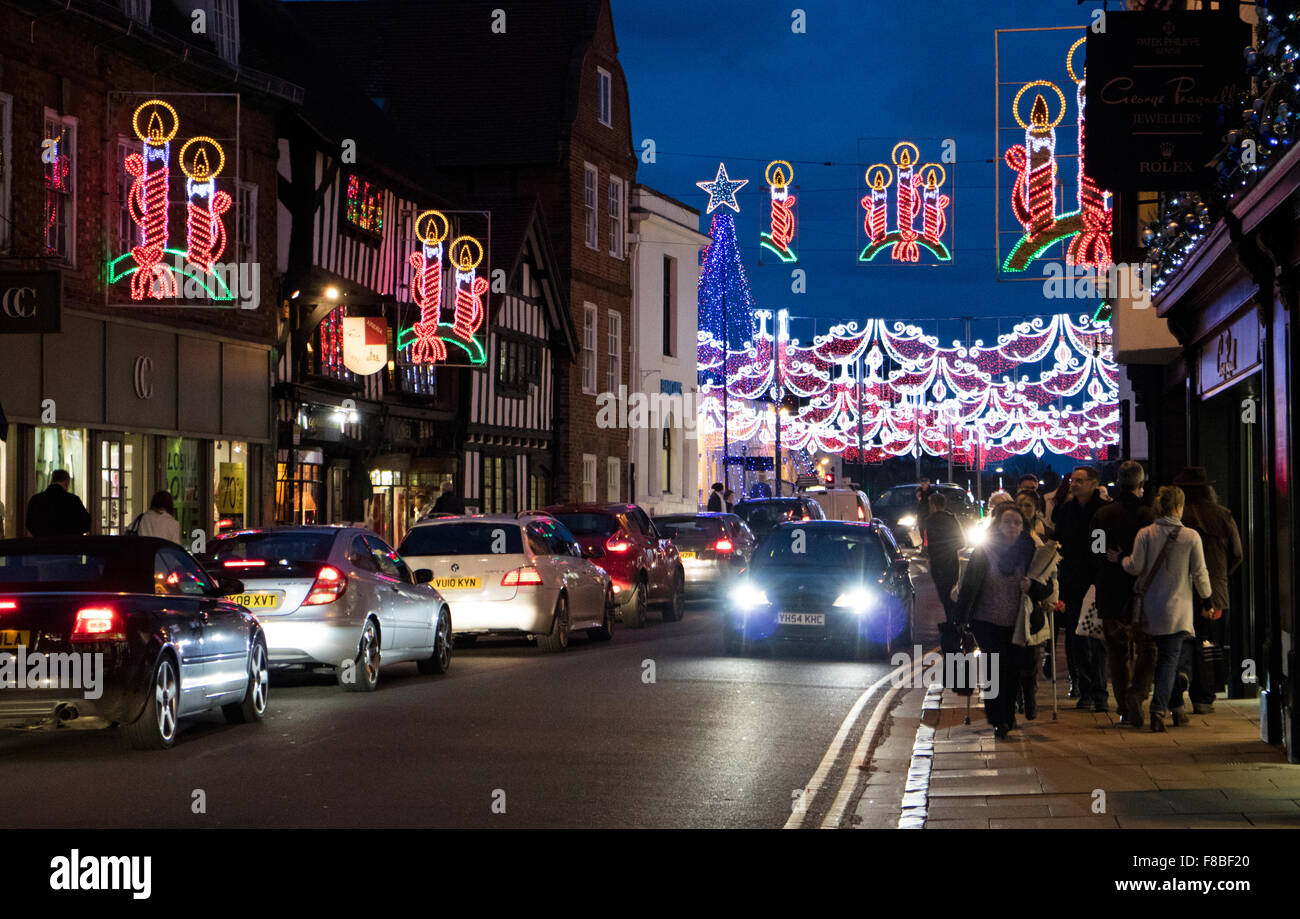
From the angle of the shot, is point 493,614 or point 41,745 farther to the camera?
point 493,614

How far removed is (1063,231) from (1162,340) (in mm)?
4630

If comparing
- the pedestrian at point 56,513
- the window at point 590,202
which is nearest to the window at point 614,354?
the window at point 590,202

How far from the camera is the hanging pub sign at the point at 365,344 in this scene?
30.5 meters

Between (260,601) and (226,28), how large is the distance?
1479cm

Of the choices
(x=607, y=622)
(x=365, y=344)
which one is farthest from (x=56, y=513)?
(x=365, y=344)

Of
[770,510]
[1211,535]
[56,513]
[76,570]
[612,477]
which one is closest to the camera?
[76,570]

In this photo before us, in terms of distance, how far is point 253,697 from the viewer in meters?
14.0

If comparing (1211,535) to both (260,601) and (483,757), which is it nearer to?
(483,757)

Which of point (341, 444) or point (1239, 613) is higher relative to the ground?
point (341, 444)

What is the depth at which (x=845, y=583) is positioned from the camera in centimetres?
2003

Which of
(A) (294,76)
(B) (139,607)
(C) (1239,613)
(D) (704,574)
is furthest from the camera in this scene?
(A) (294,76)
